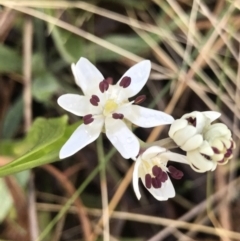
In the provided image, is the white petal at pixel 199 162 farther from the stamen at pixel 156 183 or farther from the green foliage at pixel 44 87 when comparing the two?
the green foliage at pixel 44 87

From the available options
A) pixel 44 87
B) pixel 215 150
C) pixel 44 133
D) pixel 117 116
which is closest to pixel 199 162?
pixel 215 150

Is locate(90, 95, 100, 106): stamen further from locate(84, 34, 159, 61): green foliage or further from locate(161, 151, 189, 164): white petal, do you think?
locate(84, 34, 159, 61): green foliage

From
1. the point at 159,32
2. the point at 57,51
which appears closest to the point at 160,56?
the point at 159,32

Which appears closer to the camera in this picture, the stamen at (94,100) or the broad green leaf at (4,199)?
the stamen at (94,100)

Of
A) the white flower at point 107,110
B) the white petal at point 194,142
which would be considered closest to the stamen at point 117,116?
the white flower at point 107,110

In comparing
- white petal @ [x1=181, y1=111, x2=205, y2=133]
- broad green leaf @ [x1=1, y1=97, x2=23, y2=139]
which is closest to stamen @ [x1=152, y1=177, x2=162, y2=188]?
white petal @ [x1=181, y1=111, x2=205, y2=133]

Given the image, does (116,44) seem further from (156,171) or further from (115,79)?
(156,171)
